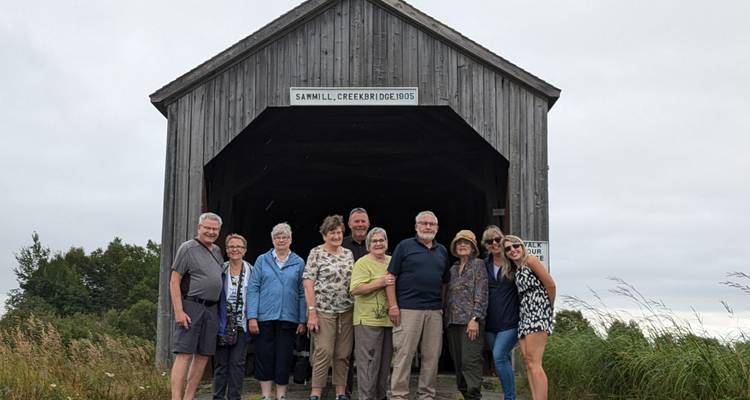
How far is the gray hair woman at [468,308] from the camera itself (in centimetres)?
613

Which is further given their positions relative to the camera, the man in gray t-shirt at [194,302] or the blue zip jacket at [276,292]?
the blue zip jacket at [276,292]

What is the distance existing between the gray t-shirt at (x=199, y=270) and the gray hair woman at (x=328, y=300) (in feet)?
2.25

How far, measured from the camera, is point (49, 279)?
144ft

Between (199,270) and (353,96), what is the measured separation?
391 centimetres

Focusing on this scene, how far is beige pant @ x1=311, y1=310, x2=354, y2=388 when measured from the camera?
248 inches

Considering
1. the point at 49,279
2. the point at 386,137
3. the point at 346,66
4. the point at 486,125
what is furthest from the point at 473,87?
the point at 49,279

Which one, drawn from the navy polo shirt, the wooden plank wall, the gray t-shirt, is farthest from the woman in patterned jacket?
the wooden plank wall

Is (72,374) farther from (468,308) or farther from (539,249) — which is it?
(539,249)

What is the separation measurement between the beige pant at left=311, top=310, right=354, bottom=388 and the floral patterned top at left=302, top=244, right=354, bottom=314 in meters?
0.07

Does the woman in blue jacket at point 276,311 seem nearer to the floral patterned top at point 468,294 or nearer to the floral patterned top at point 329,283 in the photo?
the floral patterned top at point 329,283

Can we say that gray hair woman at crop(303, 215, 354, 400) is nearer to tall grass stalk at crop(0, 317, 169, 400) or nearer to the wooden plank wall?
tall grass stalk at crop(0, 317, 169, 400)

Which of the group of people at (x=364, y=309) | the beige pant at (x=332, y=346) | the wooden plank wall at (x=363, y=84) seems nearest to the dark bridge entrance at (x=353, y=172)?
the wooden plank wall at (x=363, y=84)

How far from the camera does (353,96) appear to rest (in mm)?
9344

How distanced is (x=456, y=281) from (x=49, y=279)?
4185 cm
